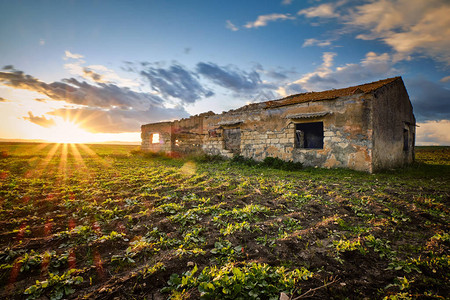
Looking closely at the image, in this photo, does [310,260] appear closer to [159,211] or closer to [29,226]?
[159,211]

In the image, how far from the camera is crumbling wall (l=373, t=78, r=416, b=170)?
9.41 meters

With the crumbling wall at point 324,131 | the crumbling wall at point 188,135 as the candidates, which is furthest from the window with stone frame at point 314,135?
the crumbling wall at point 188,135

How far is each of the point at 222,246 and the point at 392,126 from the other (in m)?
12.5

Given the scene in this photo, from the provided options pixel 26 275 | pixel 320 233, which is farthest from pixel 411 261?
A: pixel 26 275

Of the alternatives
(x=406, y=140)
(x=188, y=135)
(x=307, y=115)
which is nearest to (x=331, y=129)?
(x=307, y=115)

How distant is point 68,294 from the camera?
1.98 metres

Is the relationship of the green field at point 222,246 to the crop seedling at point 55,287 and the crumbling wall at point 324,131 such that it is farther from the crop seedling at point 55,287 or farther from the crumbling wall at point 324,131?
the crumbling wall at point 324,131

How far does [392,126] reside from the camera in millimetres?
10922

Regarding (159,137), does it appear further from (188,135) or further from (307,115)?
(307,115)

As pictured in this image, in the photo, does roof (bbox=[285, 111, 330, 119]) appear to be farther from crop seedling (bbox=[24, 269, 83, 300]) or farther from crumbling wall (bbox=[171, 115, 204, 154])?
crop seedling (bbox=[24, 269, 83, 300])

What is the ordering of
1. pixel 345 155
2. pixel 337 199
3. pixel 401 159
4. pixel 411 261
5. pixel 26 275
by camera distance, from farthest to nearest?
pixel 401 159 < pixel 345 155 < pixel 337 199 < pixel 411 261 < pixel 26 275

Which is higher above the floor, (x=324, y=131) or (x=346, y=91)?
(x=346, y=91)

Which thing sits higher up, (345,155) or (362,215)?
(345,155)

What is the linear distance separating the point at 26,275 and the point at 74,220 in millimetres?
1642
